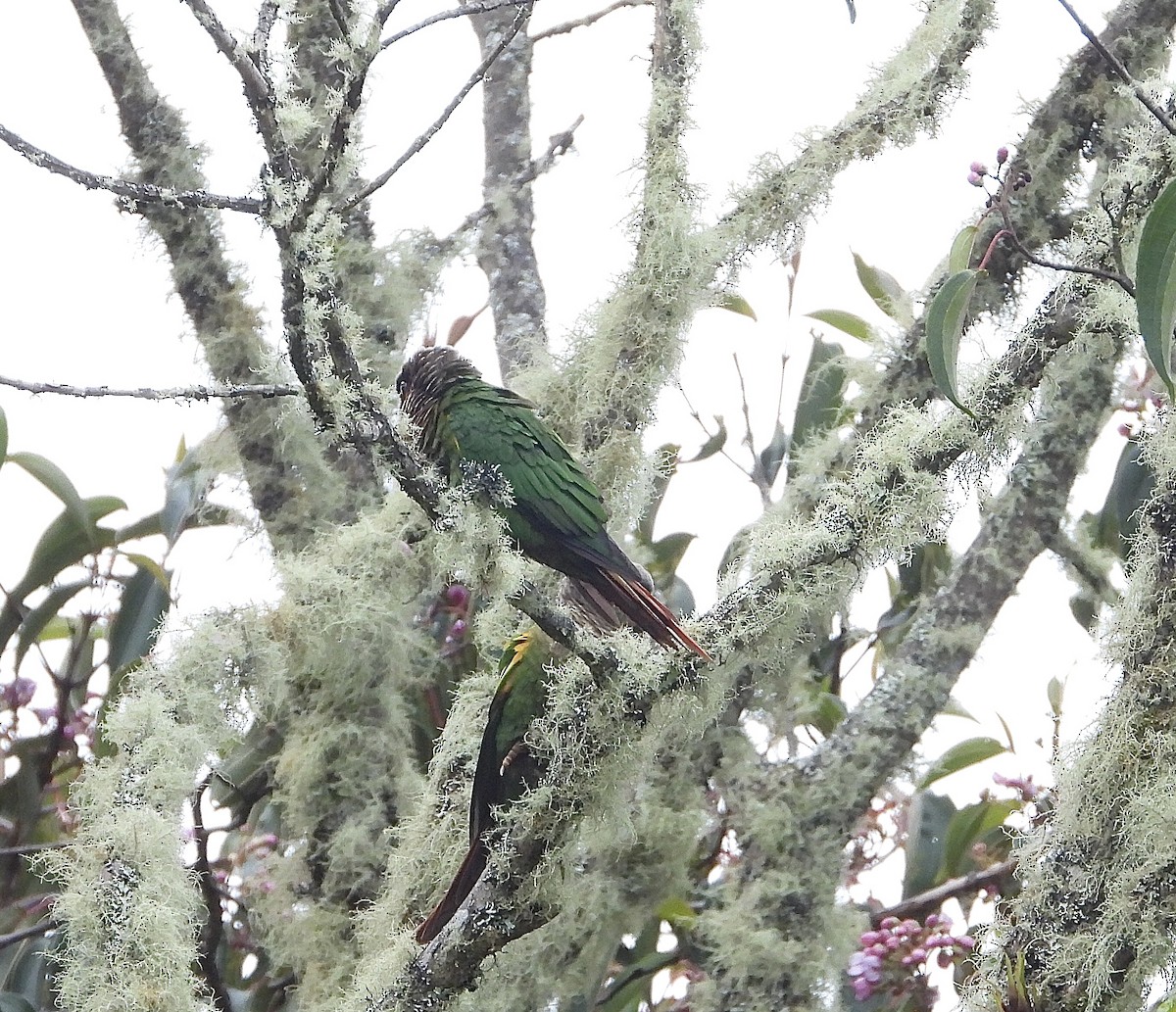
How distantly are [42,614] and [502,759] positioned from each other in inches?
41.9

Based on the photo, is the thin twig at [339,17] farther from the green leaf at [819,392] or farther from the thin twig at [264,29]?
the green leaf at [819,392]

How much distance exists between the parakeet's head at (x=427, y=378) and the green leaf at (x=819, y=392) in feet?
2.85

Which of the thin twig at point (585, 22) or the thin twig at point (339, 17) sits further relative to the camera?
the thin twig at point (585, 22)

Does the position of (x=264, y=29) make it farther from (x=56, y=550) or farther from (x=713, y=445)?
(x=713, y=445)

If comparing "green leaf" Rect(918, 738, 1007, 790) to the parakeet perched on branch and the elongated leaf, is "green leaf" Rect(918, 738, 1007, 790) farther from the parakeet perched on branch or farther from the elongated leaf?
the elongated leaf

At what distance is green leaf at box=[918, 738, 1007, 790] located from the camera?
233 cm

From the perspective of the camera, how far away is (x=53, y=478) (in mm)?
2215

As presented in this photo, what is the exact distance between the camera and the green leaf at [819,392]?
254 centimetres

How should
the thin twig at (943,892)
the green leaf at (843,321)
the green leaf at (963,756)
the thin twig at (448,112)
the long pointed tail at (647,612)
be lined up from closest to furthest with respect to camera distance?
the thin twig at (448,112), the long pointed tail at (647,612), the thin twig at (943,892), the green leaf at (963,756), the green leaf at (843,321)

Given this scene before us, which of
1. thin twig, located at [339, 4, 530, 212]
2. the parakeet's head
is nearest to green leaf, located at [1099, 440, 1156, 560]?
the parakeet's head

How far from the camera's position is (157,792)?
Answer: 154 cm

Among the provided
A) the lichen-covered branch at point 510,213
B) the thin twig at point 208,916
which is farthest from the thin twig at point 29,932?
the lichen-covered branch at point 510,213

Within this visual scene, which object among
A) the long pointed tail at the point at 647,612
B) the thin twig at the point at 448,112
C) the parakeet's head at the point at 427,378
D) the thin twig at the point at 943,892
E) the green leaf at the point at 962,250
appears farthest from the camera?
the thin twig at the point at 943,892

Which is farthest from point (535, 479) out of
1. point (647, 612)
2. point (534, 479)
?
point (647, 612)
